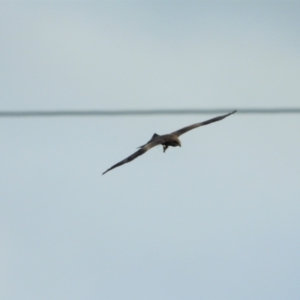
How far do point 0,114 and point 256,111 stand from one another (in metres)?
3.26

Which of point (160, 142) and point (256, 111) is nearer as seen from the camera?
point (256, 111)

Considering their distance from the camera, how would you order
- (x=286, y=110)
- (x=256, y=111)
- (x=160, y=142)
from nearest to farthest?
(x=256, y=111), (x=286, y=110), (x=160, y=142)

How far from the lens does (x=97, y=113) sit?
261 inches

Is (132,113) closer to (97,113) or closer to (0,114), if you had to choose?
(97,113)

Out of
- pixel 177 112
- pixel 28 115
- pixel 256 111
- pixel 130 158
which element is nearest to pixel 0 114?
pixel 28 115

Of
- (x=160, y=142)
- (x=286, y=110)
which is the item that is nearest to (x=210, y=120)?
(x=160, y=142)

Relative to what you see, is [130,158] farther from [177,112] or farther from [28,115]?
[28,115]

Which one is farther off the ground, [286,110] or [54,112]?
[286,110]

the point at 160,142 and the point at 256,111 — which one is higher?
the point at 256,111

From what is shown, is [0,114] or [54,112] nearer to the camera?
[54,112]

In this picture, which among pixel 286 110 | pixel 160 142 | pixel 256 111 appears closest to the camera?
pixel 256 111

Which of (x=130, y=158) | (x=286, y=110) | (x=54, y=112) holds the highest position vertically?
(x=286, y=110)

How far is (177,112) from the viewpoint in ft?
21.5

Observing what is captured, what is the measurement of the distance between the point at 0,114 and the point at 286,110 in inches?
144
